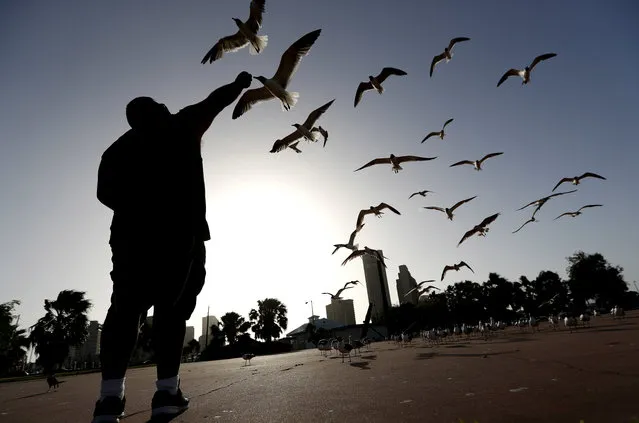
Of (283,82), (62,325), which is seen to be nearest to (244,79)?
(283,82)

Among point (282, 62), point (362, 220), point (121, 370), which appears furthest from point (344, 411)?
point (362, 220)

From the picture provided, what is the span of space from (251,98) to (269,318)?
5899cm

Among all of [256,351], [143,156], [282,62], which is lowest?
[256,351]

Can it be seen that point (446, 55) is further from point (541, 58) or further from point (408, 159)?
point (408, 159)

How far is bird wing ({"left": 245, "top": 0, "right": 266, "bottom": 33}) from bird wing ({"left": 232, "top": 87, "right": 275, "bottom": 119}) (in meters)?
A: 1.52

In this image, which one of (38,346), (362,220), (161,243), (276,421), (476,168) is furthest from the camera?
(38,346)

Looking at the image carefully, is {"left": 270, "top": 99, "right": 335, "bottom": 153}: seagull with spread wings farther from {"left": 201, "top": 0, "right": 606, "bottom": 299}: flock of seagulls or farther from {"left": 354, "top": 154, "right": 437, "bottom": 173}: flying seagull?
{"left": 354, "top": 154, "right": 437, "bottom": 173}: flying seagull

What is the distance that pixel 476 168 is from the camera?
44.4ft

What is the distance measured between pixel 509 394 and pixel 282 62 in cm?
614

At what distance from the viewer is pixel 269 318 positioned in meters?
61.0

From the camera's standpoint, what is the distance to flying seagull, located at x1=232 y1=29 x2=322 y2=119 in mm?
6262

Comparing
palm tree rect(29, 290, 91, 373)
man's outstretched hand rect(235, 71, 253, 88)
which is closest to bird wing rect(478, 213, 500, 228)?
man's outstretched hand rect(235, 71, 253, 88)

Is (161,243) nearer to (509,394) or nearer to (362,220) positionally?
(509,394)

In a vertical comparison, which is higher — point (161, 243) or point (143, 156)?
point (143, 156)
